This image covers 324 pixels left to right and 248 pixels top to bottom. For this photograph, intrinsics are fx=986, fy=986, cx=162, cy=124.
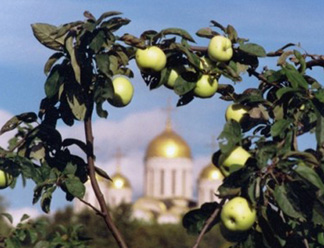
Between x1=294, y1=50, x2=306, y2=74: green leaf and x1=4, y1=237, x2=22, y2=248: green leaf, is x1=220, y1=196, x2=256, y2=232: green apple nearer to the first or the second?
x1=294, y1=50, x2=306, y2=74: green leaf

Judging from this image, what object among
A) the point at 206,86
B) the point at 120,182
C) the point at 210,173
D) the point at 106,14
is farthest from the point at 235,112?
the point at 120,182

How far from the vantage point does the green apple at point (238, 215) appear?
3477 mm

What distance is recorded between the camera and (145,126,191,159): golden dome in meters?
83.2

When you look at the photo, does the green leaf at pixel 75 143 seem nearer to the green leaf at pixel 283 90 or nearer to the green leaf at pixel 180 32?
the green leaf at pixel 180 32

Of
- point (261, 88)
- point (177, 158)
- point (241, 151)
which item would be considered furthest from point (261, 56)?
point (177, 158)

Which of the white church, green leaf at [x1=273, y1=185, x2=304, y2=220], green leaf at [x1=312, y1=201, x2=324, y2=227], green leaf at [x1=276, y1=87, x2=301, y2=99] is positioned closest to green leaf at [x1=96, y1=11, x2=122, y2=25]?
green leaf at [x1=276, y1=87, x2=301, y2=99]

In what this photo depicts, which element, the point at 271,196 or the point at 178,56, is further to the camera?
the point at 178,56

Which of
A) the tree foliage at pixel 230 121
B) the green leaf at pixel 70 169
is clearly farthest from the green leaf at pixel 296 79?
the green leaf at pixel 70 169

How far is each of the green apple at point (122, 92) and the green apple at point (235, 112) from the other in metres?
0.39

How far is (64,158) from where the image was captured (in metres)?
4.19

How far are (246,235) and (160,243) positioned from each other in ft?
233

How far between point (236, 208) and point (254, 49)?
0.71m

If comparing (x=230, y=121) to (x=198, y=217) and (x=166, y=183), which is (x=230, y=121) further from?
(x=166, y=183)

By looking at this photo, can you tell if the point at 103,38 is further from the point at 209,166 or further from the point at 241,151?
the point at 209,166
